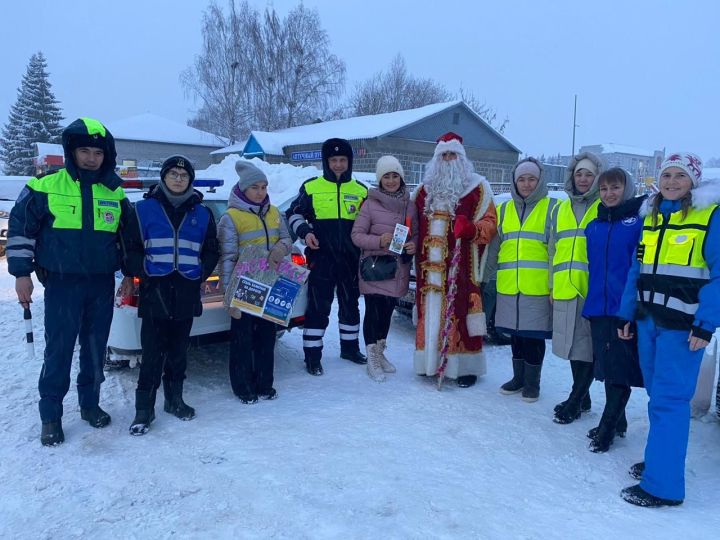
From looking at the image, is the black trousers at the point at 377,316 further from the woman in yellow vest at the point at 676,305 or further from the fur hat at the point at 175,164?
the woman in yellow vest at the point at 676,305

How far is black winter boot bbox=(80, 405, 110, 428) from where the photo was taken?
3861mm

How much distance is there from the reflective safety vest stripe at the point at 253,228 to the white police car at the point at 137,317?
1.67ft

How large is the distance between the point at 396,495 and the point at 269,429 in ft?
3.86

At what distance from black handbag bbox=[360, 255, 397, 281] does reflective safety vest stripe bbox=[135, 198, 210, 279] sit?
1.60 m

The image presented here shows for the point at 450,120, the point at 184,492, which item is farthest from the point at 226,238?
the point at 450,120

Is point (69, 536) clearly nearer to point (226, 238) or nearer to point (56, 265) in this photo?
point (56, 265)

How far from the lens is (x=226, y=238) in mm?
4273

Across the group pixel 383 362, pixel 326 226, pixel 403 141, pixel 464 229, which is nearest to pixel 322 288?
pixel 326 226

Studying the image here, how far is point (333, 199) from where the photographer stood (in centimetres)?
504

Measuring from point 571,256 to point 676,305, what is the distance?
1.02 meters

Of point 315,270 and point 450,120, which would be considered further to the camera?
point 450,120

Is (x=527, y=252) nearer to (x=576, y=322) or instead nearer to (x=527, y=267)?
(x=527, y=267)

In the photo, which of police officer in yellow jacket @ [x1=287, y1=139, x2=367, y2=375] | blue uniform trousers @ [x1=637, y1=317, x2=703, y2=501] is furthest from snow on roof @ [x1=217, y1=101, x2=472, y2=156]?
blue uniform trousers @ [x1=637, y1=317, x2=703, y2=501]

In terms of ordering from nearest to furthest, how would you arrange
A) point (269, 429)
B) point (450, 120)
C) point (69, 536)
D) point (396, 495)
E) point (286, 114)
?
1. point (69, 536)
2. point (396, 495)
3. point (269, 429)
4. point (450, 120)
5. point (286, 114)
